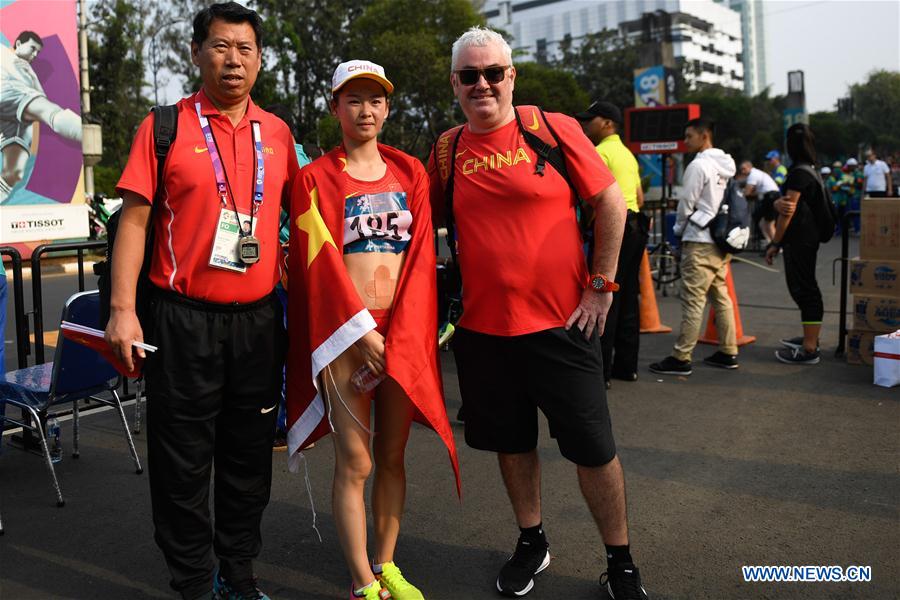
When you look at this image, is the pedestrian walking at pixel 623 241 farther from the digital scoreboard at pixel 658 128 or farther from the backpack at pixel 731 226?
the digital scoreboard at pixel 658 128

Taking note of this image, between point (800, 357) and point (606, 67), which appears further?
point (606, 67)

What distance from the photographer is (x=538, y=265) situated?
3062mm

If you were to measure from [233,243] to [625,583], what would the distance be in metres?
1.84

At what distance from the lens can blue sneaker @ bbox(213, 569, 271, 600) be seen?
3152 millimetres

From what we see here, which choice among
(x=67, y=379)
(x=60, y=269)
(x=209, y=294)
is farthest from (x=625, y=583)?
(x=60, y=269)

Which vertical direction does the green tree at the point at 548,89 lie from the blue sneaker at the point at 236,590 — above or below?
above

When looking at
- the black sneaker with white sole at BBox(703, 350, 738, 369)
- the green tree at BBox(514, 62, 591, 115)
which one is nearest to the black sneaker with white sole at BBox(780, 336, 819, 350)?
the black sneaker with white sole at BBox(703, 350, 738, 369)

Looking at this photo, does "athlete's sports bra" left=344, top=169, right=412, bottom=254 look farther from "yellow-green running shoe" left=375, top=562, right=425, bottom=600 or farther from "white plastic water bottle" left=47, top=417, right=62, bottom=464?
"white plastic water bottle" left=47, top=417, right=62, bottom=464

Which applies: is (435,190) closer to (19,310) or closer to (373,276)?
(373,276)

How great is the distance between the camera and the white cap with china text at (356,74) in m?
2.93

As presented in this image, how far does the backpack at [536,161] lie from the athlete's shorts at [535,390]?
397mm

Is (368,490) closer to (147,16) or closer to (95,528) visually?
(95,528)

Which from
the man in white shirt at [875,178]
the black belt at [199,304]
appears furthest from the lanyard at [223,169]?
the man in white shirt at [875,178]

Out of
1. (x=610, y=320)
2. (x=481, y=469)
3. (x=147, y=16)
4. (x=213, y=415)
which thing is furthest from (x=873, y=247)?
(x=147, y=16)
